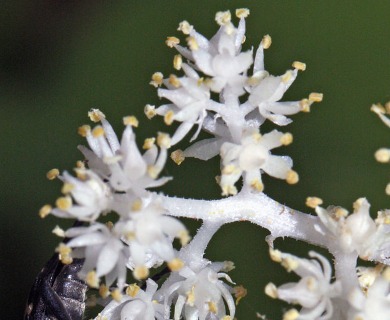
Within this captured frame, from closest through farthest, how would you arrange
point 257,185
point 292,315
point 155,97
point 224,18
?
point 292,315 → point 257,185 → point 224,18 → point 155,97

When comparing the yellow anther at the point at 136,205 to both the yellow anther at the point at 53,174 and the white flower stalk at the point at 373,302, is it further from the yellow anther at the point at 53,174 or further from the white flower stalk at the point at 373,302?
the white flower stalk at the point at 373,302

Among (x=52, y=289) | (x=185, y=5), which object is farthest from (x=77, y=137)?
(x=52, y=289)

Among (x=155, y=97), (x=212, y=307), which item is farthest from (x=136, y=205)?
(x=155, y=97)

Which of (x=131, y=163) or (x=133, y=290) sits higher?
(x=131, y=163)

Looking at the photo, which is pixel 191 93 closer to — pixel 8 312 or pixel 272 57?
pixel 272 57

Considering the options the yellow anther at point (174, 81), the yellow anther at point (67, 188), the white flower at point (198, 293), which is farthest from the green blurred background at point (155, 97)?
the yellow anther at point (67, 188)

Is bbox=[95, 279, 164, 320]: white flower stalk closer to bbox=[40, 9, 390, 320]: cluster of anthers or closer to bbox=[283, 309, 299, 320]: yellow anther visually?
bbox=[40, 9, 390, 320]: cluster of anthers

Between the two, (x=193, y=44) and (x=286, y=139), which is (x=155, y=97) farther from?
(x=286, y=139)
